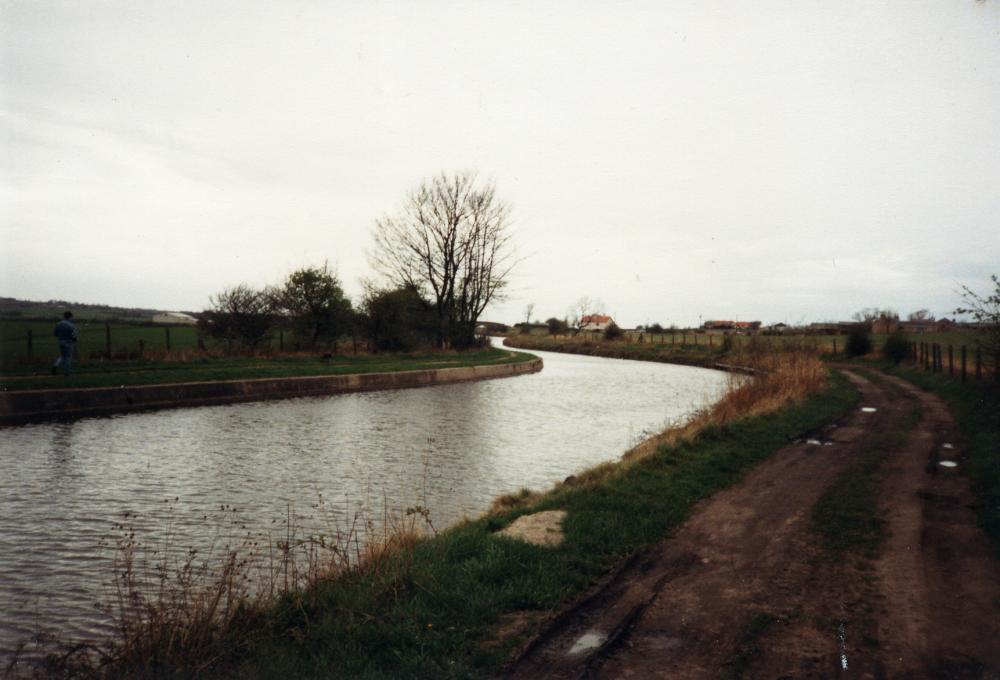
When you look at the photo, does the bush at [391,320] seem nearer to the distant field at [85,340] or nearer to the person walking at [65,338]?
the distant field at [85,340]

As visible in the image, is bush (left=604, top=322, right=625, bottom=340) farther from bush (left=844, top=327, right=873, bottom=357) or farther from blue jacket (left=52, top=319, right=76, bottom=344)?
blue jacket (left=52, top=319, right=76, bottom=344)

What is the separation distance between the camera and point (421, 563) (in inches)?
229

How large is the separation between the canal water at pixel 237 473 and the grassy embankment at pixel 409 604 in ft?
3.29

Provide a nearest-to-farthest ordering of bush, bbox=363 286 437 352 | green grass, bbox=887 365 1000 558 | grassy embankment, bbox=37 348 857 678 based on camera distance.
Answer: grassy embankment, bbox=37 348 857 678 < green grass, bbox=887 365 1000 558 < bush, bbox=363 286 437 352

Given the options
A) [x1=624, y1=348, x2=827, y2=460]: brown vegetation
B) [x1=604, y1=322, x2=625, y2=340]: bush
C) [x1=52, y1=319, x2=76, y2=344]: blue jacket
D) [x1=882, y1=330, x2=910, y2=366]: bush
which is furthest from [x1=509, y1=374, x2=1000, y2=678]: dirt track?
[x1=604, y1=322, x2=625, y2=340]: bush

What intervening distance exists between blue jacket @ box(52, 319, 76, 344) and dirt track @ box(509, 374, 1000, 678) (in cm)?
1892

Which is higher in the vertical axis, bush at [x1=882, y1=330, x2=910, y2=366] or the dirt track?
bush at [x1=882, y1=330, x2=910, y2=366]

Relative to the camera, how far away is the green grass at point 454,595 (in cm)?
423

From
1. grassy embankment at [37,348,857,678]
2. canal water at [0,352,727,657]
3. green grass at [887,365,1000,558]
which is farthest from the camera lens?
green grass at [887,365,1000,558]

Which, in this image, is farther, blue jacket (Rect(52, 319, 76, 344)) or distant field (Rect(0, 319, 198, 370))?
distant field (Rect(0, 319, 198, 370))

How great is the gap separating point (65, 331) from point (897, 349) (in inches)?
1523

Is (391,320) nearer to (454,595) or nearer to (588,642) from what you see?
(454,595)

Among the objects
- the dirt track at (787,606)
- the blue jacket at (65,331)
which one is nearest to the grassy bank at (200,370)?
the blue jacket at (65,331)

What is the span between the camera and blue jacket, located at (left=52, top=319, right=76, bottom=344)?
63.1 feet
